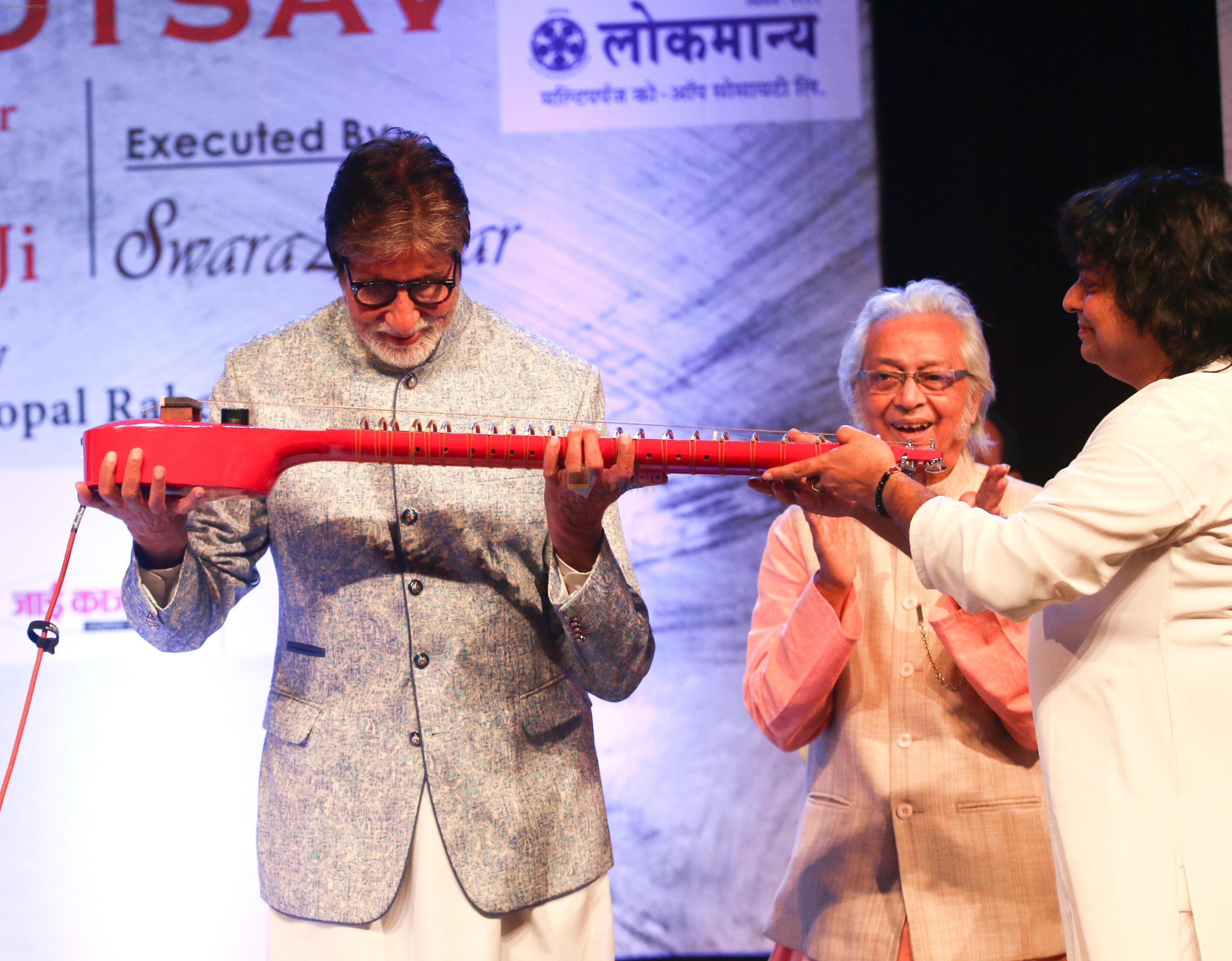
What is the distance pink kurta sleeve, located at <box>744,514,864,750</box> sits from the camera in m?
1.96

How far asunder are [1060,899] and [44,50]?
12.6ft

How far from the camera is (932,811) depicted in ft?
6.46

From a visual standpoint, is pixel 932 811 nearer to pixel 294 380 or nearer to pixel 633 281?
pixel 294 380

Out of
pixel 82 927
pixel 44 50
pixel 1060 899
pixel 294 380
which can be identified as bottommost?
pixel 82 927

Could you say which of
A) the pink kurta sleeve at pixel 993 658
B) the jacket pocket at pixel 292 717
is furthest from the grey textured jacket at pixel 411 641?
the pink kurta sleeve at pixel 993 658

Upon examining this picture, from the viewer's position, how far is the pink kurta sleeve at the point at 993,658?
6.22ft

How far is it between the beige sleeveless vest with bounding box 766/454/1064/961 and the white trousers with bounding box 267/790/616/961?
1.65 ft

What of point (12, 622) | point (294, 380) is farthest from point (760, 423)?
point (12, 622)

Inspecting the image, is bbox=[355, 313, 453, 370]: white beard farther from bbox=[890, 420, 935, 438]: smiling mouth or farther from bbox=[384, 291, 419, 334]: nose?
bbox=[890, 420, 935, 438]: smiling mouth

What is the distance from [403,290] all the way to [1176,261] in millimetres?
1174

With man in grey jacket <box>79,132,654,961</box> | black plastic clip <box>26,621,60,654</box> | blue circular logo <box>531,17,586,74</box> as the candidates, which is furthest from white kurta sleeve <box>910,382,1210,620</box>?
blue circular logo <box>531,17,586,74</box>

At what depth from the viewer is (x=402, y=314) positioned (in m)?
1.85

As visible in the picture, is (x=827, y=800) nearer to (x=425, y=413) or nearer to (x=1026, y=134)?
→ (x=425, y=413)

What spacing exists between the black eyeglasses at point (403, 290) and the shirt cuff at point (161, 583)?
53 cm
